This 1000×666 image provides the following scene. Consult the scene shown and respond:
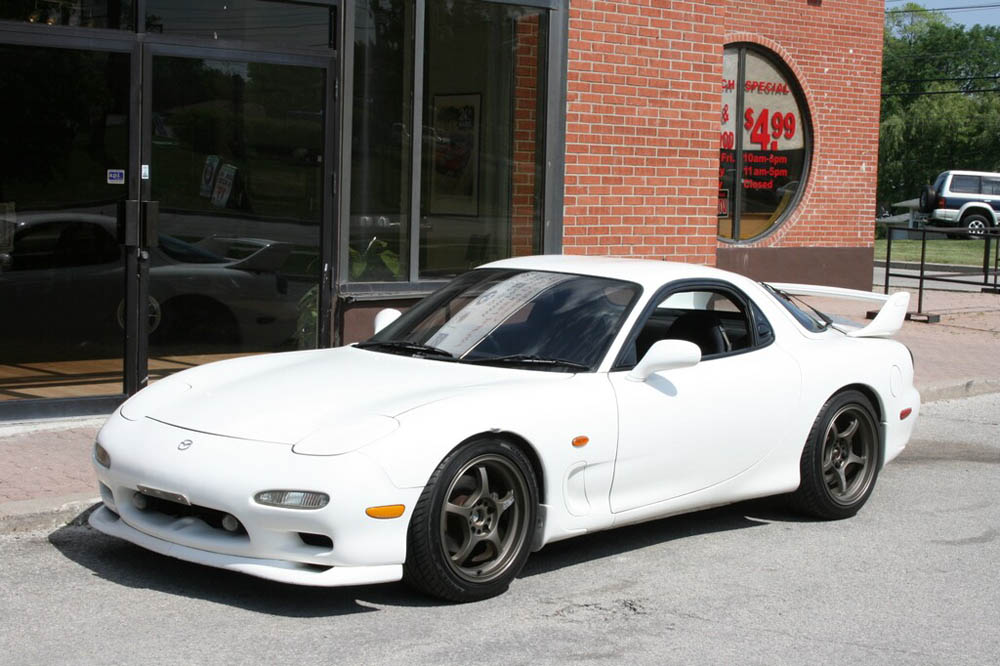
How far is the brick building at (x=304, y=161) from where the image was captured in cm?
912

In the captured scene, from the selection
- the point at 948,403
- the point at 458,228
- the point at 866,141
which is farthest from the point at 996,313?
the point at 458,228

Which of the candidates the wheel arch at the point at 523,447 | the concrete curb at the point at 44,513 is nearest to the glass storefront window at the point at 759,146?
the concrete curb at the point at 44,513

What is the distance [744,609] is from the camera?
17.2ft

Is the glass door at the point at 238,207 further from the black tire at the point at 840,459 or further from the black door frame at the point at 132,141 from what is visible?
the black tire at the point at 840,459

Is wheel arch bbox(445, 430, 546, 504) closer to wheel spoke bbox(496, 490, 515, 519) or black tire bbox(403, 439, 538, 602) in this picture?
black tire bbox(403, 439, 538, 602)

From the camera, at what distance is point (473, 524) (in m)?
5.15

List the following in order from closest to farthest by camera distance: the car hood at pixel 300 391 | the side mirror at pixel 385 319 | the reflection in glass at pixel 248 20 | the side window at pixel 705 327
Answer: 1. the car hood at pixel 300 391
2. the side window at pixel 705 327
3. the side mirror at pixel 385 319
4. the reflection in glass at pixel 248 20

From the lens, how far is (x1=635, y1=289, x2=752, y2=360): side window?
259 inches

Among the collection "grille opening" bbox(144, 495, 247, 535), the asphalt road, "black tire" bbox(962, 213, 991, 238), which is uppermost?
"black tire" bbox(962, 213, 991, 238)

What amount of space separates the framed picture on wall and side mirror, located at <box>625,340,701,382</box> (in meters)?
5.23

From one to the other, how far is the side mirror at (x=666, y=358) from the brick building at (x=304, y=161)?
14.1 ft

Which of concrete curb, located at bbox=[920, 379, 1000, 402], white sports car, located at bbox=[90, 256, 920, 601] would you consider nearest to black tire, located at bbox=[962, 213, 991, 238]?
concrete curb, located at bbox=[920, 379, 1000, 402]

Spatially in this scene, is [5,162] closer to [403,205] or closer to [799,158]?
[403,205]

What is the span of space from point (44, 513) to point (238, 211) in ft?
14.8
